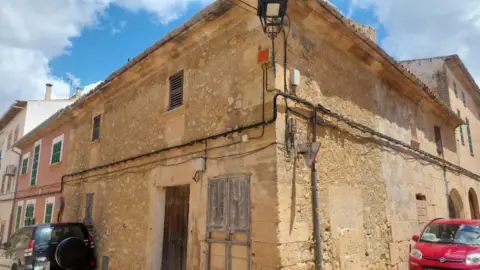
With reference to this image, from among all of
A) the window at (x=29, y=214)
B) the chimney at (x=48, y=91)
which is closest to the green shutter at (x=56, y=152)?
the window at (x=29, y=214)

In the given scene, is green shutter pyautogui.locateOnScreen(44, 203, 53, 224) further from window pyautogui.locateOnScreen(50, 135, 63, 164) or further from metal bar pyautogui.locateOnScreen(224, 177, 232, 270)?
metal bar pyautogui.locateOnScreen(224, 177, 232, 270)

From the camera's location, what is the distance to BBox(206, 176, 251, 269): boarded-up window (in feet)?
17.4

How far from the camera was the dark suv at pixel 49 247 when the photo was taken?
751cm

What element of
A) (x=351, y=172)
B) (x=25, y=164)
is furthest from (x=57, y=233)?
(x=25, y=164)

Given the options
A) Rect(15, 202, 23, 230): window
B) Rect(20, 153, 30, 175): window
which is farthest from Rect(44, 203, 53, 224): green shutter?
Rect(20, 153, 30, 175): window

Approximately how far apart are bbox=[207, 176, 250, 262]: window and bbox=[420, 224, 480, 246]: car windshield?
3.92 meters

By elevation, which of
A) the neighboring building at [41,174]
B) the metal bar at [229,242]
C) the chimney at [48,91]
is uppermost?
the chimney at [48,91]

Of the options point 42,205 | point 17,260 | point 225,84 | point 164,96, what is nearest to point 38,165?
point 42,205

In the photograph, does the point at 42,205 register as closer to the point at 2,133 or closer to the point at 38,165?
the point at 38,165

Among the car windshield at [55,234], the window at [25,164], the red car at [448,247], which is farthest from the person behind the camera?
the window at [25,164]

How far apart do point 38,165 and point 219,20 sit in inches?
495

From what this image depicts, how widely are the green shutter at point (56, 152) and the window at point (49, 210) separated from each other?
1462mm

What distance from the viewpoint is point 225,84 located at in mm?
6234

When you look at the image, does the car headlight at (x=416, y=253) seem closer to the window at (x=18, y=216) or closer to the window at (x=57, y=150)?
the window at (x=57, y=150)
